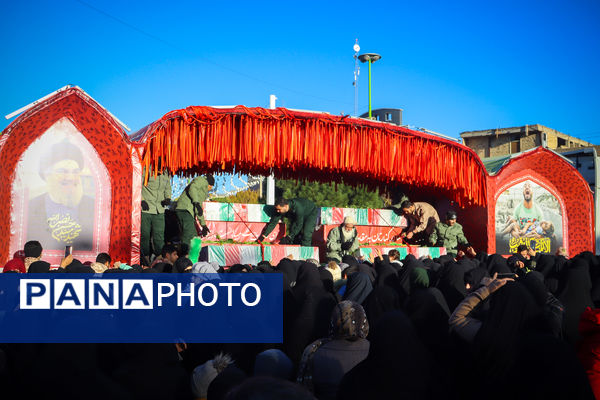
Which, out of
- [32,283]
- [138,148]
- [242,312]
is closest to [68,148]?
[138,148]

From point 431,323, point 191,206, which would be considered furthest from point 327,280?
point 191,206

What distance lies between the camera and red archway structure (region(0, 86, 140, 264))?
8.36 metres

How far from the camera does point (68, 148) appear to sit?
8.77 metres

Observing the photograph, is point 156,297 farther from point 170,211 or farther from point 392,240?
point 392,240

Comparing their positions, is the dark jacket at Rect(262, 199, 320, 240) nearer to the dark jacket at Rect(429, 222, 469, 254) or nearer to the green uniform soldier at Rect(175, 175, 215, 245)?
the green uniform soldier at Rect(175, 175, 215, 245)

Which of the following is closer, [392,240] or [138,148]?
[138,148]

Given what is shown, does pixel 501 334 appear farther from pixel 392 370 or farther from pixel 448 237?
pixel 448 237

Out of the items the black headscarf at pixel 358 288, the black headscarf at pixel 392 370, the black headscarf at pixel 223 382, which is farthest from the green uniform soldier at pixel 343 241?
the black headscarf at pixel 223 382

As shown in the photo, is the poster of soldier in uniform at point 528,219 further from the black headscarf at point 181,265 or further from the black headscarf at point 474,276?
the black headscarf at point 181,265

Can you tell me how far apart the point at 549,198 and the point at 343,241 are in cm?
640

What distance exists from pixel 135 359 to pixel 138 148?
22.3ft

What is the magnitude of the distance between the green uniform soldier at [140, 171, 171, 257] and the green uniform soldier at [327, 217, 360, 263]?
3021 mm

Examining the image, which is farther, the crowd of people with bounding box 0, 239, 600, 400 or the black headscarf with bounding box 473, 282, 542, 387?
the black headscarf with bounding box 473, 282, 542, 387

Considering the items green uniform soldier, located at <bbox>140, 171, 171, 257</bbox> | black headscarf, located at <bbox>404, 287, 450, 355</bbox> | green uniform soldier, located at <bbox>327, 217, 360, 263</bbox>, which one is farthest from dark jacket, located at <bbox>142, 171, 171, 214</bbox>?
black headscarf, located at <bbox>404, 287, 450, 355</bbox>
